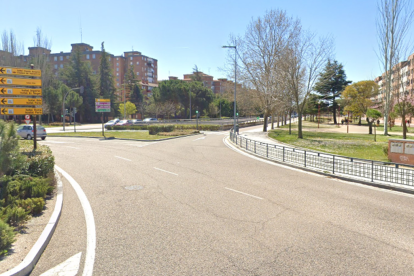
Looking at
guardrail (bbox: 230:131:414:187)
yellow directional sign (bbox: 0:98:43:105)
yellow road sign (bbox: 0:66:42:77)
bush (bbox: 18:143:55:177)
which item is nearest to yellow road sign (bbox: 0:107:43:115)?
yellow directional sign (bbox: 0:98:43:105)

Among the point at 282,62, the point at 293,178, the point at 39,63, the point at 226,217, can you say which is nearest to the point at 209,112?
the point at 39,63

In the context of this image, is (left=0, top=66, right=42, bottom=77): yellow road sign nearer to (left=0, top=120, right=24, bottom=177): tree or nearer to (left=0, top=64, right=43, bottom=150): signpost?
(left=0, top=64, right=43, bottom=150): signpost

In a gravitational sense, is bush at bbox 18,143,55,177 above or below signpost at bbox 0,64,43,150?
below

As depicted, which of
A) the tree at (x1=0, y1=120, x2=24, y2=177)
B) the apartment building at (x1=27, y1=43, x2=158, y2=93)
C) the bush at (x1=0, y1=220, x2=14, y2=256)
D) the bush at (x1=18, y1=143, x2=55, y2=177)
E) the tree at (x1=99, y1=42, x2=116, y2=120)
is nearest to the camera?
the bush at (x1=0, y1=220, x2=14, y2=256)

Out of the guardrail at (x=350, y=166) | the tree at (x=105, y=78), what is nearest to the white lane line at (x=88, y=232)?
the guardrail at (x=350, y=166)

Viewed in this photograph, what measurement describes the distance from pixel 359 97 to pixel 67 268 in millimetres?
68815

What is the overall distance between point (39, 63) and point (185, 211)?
75874mm

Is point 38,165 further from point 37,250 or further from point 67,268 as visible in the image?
point 67,268

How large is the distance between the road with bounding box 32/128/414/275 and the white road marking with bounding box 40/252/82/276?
3.9 inches

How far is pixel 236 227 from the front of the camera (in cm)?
663

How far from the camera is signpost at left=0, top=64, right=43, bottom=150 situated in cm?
1194

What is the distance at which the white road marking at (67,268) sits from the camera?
464cm

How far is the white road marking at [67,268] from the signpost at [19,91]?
907 cm

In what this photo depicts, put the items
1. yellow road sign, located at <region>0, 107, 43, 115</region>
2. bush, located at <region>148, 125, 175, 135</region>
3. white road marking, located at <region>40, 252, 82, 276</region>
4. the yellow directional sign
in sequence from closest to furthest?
1. white road marking, located at <region>40, 252, 82, 276</region>
2. the yellow directional sign
3. yellow road sign, located at <region>0, 107, 43, 115</region>
4. bush, located at <region>148, 125, 175, 135</region>
